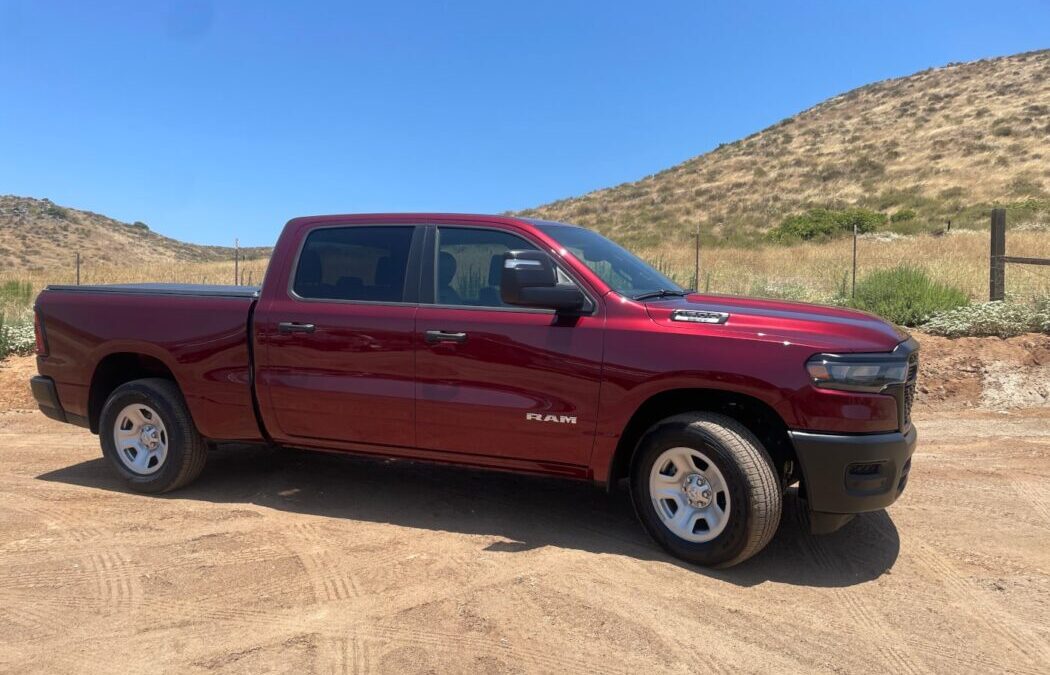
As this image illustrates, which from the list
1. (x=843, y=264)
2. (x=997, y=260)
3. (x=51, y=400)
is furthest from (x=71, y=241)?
(x=997, y=260)

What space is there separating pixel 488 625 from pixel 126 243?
69966 millimetres

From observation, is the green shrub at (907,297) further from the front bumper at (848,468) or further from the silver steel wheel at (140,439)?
the silver steel wheel at (140,439)

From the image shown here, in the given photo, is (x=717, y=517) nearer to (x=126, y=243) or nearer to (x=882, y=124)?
(x=882, y=124)

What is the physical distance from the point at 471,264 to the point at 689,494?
1.86 m

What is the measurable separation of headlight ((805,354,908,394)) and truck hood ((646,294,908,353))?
0.15 ft

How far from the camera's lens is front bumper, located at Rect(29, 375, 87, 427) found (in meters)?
5.68

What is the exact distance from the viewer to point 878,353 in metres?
3.85

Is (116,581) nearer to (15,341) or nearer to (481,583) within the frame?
(481,583)

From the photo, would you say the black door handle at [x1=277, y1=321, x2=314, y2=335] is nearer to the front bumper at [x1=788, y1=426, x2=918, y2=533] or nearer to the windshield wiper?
the windshield wiper

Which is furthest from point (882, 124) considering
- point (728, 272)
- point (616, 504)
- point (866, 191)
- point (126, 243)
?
point (126, 243)

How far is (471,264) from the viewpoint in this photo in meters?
4.73

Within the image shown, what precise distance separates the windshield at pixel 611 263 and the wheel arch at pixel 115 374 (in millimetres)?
2939

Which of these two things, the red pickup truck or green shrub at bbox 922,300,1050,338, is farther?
green shrub at bbox 922,300,1050,338

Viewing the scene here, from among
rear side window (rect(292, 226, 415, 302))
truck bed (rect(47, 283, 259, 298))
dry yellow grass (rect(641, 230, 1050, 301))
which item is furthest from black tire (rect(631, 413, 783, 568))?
dry yellow grass (rect(641, 230, 1050, 301))
